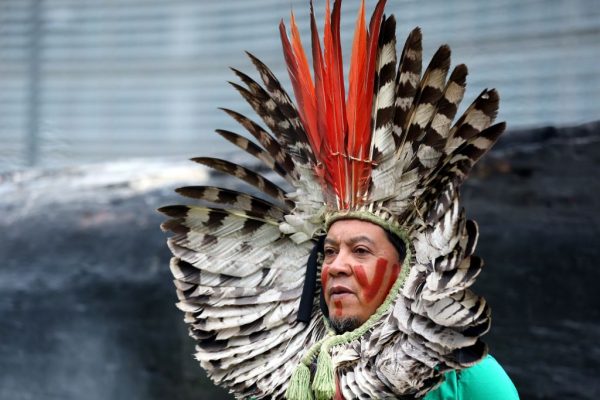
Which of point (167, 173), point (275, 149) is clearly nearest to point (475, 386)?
point (275, 149)

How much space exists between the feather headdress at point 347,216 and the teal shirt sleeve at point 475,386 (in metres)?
0.14

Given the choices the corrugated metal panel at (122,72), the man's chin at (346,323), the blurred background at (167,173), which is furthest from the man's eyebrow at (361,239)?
the corrugated metal panel at (122,72)

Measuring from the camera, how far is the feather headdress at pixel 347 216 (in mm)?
2348

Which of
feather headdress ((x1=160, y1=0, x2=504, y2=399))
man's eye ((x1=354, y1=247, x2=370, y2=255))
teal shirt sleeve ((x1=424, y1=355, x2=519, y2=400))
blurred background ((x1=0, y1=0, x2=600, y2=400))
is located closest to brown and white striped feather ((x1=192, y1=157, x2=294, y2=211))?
feather headdress ((x1=160, y1=0, x2=504, y2=399))

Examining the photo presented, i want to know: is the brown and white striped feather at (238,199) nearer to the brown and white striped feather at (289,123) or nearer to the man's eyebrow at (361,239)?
the brown and white striped feather at (289,123)

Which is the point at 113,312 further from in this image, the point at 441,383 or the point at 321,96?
the point at 441,383

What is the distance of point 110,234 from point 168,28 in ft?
6.26

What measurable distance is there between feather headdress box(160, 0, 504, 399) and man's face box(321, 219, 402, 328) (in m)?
0.04

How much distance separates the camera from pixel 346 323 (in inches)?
102

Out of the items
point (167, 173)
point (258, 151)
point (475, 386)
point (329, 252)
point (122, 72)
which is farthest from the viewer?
point (122, 72)

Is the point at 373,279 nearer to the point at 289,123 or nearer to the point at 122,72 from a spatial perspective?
the point at 289,123

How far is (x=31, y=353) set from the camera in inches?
180

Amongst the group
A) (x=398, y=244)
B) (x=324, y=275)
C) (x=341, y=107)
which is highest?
(x=341, y=107)

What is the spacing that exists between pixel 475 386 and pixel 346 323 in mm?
386
